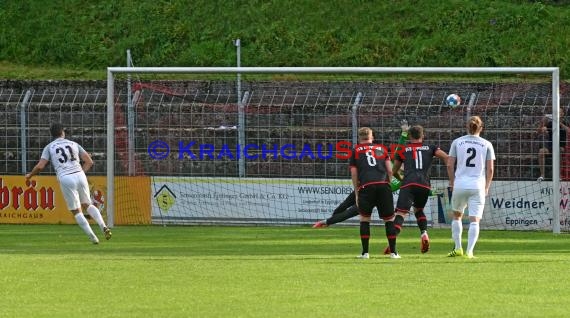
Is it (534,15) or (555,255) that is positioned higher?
(534,15)

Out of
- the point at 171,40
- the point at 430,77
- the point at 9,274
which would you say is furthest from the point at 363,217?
the point at 171,40

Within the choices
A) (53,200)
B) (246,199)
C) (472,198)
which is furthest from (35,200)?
(472,198)

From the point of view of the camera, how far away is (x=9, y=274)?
1489 centimetres

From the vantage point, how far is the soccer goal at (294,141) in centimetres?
2494

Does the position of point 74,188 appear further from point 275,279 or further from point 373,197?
point 275,279

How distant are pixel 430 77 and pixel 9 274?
19.5 m

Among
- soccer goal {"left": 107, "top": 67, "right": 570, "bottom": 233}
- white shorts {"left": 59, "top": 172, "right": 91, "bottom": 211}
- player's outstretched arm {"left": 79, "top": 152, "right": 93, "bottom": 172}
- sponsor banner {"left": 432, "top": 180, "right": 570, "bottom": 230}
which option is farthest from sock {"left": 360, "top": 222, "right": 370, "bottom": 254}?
sponsor banner {"left": 432, "top": 180, "right": 570, "bottom": 230}

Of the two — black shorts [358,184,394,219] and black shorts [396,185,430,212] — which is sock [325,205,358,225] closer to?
black shorts [396,185,430,212]

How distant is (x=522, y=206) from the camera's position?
24.7 metres

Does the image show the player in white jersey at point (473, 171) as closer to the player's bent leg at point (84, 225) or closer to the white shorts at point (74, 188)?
the player's bent leg at point (84, 225)

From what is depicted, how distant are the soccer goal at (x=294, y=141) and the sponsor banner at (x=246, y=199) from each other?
2 cm

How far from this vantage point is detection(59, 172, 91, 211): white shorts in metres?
20.4

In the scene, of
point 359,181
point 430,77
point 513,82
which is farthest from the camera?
point 430,77

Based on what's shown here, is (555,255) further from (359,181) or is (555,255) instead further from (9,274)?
(9,274)
